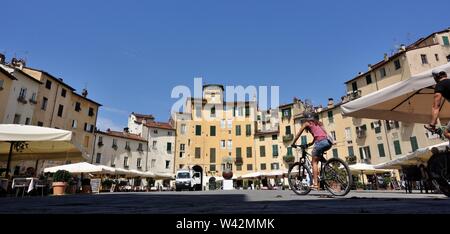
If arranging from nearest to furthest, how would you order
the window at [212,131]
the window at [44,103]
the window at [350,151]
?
the window at [44,103], the window at [350,151], the window at [212,131]

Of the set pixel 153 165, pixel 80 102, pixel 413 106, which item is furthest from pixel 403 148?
pixel 80 102

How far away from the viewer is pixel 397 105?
261 inches

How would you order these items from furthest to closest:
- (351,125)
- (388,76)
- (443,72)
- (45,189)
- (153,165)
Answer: (153,165)
(351,125)
(388,76)
(45,189)
(443,72)

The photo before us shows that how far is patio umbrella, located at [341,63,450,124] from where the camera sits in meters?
5.76

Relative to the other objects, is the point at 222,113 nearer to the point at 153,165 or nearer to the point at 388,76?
the point at 153,165

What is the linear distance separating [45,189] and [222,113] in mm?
43838

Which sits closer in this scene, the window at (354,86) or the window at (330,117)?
the window at (354,86)

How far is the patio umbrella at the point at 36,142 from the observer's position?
343 inches

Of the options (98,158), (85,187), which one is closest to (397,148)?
(85,187)

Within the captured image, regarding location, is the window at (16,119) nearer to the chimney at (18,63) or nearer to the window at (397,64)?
the chimney at (18,63)

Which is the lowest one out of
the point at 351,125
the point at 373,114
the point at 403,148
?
the point at 373,114

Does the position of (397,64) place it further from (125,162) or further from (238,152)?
(125,162)

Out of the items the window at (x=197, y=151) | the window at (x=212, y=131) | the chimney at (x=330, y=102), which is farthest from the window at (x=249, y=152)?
the chimney at (x=330, y=102)
